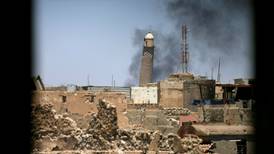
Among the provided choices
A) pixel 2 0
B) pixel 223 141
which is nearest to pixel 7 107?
pixel 2 0

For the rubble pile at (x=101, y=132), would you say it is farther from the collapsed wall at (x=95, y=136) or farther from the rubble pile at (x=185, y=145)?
the rubble pile at (x=185, y=145)

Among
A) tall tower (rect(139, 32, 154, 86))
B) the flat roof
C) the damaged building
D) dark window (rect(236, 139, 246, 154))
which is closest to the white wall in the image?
tall tower (rect(139, 32, 154, 86))

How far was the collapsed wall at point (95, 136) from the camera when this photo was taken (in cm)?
1230

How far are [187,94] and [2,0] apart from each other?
2171 centimetres

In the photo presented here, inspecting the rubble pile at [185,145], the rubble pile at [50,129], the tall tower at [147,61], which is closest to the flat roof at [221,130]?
the rubble pile at [185,145]

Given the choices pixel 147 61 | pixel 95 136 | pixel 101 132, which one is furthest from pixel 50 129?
pixel 147 61

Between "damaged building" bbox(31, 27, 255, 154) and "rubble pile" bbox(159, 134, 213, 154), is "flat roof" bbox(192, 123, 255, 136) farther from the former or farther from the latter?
"rubble pile" bbox(159, 134, 213, 154)

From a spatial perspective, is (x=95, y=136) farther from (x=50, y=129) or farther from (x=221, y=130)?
(x=221, y=130)

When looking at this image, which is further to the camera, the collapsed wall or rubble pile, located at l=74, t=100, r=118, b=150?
rubble pile, located at l=74, t=100, r=118, b=150

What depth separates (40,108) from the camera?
1284 cm

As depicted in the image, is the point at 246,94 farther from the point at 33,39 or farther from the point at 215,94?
the point at 215,94

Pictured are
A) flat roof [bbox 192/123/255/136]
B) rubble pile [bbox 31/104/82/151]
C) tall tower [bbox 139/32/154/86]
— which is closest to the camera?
flat roof [bbox 192/123/255/136]

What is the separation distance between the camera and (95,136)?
42.0ft

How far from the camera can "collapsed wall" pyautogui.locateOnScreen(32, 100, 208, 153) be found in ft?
40.4
